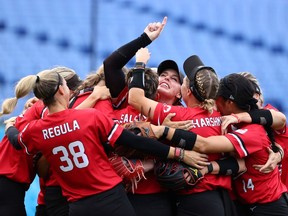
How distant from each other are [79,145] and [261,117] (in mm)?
1094

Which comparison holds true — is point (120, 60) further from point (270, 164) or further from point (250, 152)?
point (270, 164)

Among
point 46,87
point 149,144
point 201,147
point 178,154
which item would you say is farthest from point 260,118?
point 46,87

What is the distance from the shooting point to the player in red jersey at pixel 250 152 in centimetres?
330

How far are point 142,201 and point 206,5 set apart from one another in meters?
5.00

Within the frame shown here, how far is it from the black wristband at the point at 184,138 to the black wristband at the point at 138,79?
352 mm

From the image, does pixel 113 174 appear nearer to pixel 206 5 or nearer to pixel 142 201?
pixel 142 201

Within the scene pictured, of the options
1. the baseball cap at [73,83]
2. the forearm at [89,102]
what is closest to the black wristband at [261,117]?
the forearm at [89,102]

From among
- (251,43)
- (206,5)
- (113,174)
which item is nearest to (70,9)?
(206,5)

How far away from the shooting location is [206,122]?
329cm

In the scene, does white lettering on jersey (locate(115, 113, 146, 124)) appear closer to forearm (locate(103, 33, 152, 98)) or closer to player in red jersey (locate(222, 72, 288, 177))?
forearm (locate(103, 33, 152, 98))

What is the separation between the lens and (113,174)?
3.16 meters

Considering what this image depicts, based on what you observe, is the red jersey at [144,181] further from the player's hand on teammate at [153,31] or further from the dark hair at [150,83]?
the player's hand on teammate at [153,31]

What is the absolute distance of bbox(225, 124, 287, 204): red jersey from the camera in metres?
3.32

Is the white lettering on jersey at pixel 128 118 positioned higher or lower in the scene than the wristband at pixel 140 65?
lower
